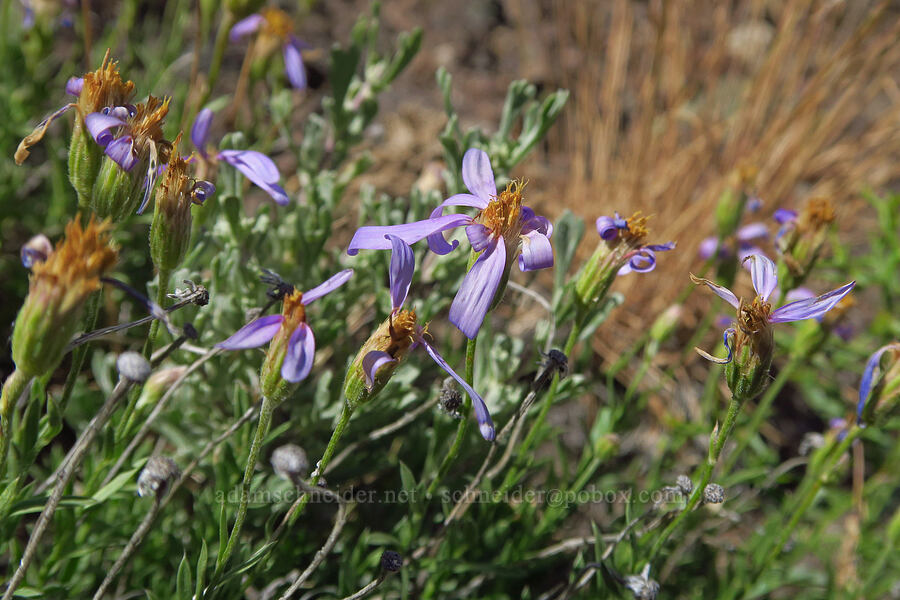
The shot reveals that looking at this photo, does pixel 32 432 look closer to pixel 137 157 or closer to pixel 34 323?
pixel 34 323

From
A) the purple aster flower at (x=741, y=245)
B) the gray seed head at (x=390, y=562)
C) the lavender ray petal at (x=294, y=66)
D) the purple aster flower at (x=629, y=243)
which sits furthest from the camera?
the lavender ray petal at (x=294, y=66)

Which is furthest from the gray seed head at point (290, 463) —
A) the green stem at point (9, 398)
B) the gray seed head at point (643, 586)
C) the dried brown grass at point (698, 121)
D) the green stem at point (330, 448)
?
the dried brown grass at point (698, 121)

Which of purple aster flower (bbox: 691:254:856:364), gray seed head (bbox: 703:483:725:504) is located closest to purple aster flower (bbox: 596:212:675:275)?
purple aster flower (bbox: 691:254:856:364)

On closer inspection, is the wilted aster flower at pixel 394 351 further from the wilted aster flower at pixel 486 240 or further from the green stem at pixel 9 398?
the green stem at pixel 9 398

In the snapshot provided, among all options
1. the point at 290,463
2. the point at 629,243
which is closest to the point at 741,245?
the point at 629,243

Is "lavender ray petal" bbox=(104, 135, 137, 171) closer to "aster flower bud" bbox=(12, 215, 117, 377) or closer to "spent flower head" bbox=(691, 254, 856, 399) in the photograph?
"aster flower bud" bbox=(12, 215, 117, 377)
